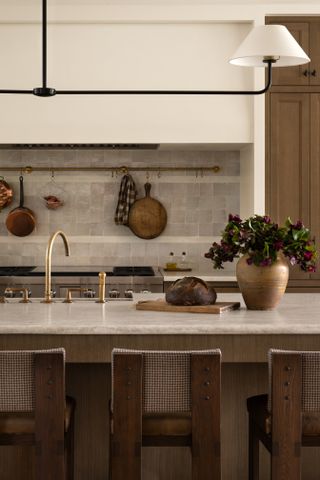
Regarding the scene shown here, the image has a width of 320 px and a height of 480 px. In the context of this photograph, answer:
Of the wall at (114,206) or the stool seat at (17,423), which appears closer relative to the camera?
the stool seat at (17,423)

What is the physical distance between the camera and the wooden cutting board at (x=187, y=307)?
3.24 m

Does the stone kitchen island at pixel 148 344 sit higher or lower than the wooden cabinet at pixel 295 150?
lower

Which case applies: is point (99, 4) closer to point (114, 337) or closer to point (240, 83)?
point (240, 83)

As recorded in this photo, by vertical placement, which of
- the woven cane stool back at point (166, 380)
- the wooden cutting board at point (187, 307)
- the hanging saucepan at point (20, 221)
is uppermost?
the hanging saucepan at point (20, 221)

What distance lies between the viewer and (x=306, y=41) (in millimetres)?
5391

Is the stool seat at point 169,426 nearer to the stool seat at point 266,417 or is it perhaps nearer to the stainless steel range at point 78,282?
the stool seat at point 266,417

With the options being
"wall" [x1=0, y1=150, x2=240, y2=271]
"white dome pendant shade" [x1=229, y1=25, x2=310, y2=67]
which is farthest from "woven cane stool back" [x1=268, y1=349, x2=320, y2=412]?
"wall" [x1=0, y1=150, x2=240, y2=271]

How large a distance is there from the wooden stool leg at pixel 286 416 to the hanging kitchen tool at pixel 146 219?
3437mm

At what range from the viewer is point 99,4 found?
17.7 ft

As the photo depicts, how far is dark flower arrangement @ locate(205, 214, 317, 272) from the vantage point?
10.8 ft

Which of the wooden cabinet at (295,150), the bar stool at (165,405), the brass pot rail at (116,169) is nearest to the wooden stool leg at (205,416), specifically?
the bar stool at (165,405)

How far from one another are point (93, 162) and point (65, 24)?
1.06m

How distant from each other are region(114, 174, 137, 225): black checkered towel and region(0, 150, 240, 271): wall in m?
0.09

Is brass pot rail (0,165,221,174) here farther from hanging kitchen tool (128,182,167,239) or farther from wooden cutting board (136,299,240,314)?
wooden cutting board (136,299,240,314)
